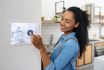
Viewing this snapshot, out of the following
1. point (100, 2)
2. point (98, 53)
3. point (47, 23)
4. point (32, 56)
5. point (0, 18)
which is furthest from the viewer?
point (100, 2)

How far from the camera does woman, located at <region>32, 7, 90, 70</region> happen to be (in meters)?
1.02

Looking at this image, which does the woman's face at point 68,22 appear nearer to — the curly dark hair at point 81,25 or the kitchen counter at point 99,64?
the curly dark hair at point 81,25

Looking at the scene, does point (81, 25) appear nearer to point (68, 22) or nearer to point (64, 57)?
point (68, 22)

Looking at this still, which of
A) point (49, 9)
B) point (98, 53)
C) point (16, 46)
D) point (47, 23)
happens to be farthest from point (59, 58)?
point (98, 53)

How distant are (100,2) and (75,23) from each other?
4928 mm

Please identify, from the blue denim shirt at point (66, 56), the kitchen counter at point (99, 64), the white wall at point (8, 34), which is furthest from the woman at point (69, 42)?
the kitchen counter at point (99, 64)

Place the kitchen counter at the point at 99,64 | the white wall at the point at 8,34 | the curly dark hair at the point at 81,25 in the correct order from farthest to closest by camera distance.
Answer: the kitchen counter at the point at 99,64 < the white wall at the point at 8,34 < the curly dark hair at the point at 81,25

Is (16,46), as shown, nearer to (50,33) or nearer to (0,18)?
(0,18)

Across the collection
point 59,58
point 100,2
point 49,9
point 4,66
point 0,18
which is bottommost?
point 4,66

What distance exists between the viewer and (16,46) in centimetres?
166

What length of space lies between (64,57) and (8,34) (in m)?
0.79

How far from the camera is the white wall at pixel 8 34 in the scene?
61.6 inches

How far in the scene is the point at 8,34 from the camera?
1.59 m

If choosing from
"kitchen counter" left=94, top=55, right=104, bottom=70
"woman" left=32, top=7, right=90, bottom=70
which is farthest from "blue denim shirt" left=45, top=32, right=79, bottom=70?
"kitchen counter" left=94, top=55, right=104, bottom=70
